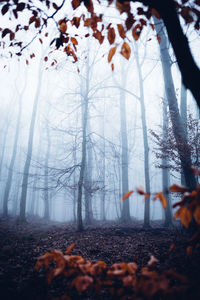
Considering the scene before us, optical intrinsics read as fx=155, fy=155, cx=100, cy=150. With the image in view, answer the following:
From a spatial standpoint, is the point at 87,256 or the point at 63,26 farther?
the point at 87,256

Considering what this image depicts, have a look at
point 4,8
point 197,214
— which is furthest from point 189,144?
point 4,8

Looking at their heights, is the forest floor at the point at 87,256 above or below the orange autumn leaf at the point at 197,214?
below

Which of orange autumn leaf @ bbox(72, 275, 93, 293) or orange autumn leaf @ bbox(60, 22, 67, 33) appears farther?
orange autumn leaf @ bbox(60, 22, 67, 33)

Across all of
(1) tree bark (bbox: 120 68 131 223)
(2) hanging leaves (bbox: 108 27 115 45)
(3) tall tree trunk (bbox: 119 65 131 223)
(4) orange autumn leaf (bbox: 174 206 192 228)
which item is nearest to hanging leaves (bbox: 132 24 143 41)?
(2) hanging leaves (bbox: 108 27 115 45)

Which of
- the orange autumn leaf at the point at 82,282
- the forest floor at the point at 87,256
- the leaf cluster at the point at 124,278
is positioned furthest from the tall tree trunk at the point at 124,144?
the orange autumn leaf at the point at 82,282

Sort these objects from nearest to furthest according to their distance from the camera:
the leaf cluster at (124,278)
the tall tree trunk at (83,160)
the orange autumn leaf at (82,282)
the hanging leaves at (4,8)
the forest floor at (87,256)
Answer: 1. the leaf cluster at (124,278)
2. the orange autumn leaf at (82,282)
3. the hanging leaves at (4,8)
4. the forest floor at (87,256)
5. the tall tree trunk at (83,160)

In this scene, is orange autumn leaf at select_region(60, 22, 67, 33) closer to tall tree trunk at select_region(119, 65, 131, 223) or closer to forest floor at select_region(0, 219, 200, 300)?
forest floor at select_region(0, 219, 200, 300)

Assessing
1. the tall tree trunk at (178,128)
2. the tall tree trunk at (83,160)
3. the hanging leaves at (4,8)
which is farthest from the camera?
the tall tree trunk at (83,160)

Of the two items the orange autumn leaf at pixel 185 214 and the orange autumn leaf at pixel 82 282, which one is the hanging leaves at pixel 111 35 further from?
the orange autumn leaf at pixel 82 282

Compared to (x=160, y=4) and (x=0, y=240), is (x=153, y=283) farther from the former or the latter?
(x=0, y=240)

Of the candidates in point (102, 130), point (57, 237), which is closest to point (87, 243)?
point (57, 237)

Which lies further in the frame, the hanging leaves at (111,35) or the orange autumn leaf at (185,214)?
the hanging leaves at (111,35)

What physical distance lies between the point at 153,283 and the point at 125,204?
12307 mm

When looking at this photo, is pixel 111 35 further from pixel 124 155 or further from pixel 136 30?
pixel 124 155
